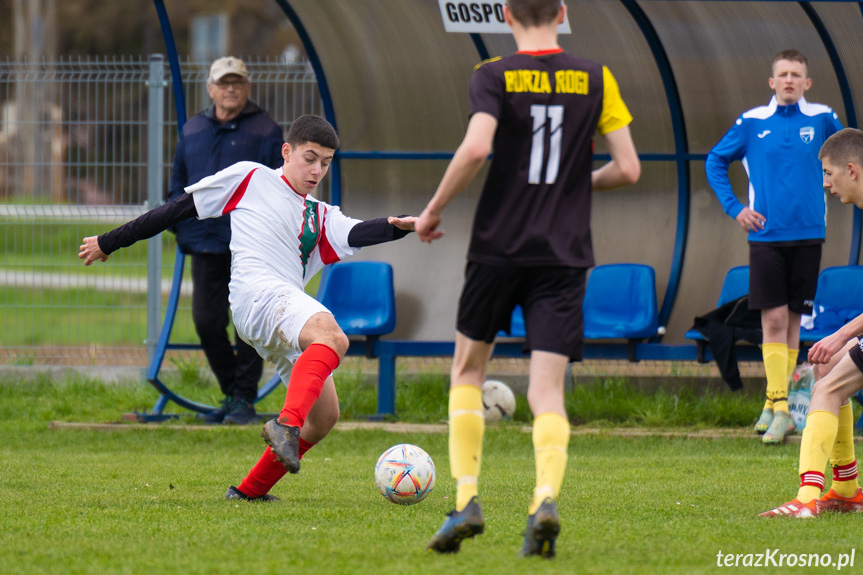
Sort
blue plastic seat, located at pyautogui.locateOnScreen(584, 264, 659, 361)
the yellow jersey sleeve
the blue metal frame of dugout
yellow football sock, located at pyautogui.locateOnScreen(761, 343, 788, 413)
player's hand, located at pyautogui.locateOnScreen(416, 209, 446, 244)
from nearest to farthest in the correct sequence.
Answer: player's hand, located at pyautogui.locateOnScreen(416, 209, 446, 244) < the yellow jersey sleeve < yellow football sock, located at pyautogui.locateOnScreen(761, 343, 788, 413) < the blue metal frame of dugout < blue plastic seat, located at pyautogui.locateOnScreen(584, 264, 659, 361)

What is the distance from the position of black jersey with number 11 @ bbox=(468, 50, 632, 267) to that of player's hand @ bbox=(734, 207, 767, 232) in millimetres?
3488

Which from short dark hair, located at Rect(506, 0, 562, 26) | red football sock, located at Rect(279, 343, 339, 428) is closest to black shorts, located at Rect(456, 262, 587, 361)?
short dark hair, located at Rect(506, 0, 562, 26)

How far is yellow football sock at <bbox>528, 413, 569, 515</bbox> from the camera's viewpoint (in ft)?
12.2

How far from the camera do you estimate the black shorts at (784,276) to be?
24.0 feet

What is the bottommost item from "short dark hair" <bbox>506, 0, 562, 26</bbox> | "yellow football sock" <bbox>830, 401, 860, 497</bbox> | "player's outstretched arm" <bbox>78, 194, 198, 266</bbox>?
"yellow football sock" <bbox>830, 401, 860, 497</bbox>

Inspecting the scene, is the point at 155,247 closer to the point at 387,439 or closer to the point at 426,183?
the point at 426,183

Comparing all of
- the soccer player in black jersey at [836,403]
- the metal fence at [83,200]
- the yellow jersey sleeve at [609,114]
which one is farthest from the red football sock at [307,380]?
the metal fence at [83,200]

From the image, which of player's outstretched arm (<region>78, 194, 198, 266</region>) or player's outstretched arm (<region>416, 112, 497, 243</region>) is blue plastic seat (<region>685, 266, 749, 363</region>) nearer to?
player's outstretched arm (<region>78, 194, 198, 266</region>)

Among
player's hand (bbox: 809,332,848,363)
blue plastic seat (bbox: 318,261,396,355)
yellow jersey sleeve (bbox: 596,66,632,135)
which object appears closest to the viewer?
yellow jersey sleeve (bbox: 596,66,632,135)

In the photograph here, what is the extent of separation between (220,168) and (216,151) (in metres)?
0.14

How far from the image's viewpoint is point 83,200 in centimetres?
998

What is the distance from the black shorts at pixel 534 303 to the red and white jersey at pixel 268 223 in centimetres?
156

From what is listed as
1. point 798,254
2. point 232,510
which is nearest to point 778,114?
point 798,254

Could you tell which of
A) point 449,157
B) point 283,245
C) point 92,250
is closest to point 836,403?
point 283,245
